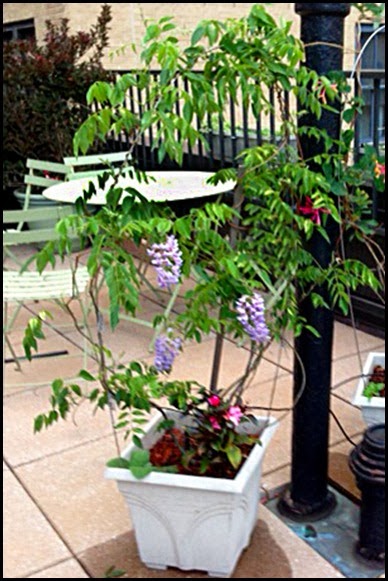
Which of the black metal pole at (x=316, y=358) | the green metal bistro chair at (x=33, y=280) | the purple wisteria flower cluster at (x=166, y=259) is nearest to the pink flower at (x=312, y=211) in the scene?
the black metal pole at (x=316, y=358)

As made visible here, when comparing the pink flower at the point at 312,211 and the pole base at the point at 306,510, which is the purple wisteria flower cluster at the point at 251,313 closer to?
the pink flower at the point at 312,211

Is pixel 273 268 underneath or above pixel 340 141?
underneath

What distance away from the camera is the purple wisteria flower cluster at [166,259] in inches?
69.6

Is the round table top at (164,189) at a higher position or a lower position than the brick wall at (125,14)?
lower

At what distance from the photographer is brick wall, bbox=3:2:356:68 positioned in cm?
849

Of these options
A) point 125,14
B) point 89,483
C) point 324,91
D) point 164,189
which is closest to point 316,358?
point 324,91

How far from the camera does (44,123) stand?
6.38 meters

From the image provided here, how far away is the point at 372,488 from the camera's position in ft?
6.89

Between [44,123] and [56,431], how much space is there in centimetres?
406

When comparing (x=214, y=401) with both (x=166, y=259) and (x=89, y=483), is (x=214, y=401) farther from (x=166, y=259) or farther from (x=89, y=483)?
(x=89, y=483)

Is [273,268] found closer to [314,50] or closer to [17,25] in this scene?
[314,50]

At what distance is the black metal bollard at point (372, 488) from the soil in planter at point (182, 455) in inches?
13.3

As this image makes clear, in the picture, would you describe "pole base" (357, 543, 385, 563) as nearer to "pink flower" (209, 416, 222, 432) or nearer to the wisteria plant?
the wisteria plant

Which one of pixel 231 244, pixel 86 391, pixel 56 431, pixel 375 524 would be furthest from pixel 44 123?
pixel 375 524
